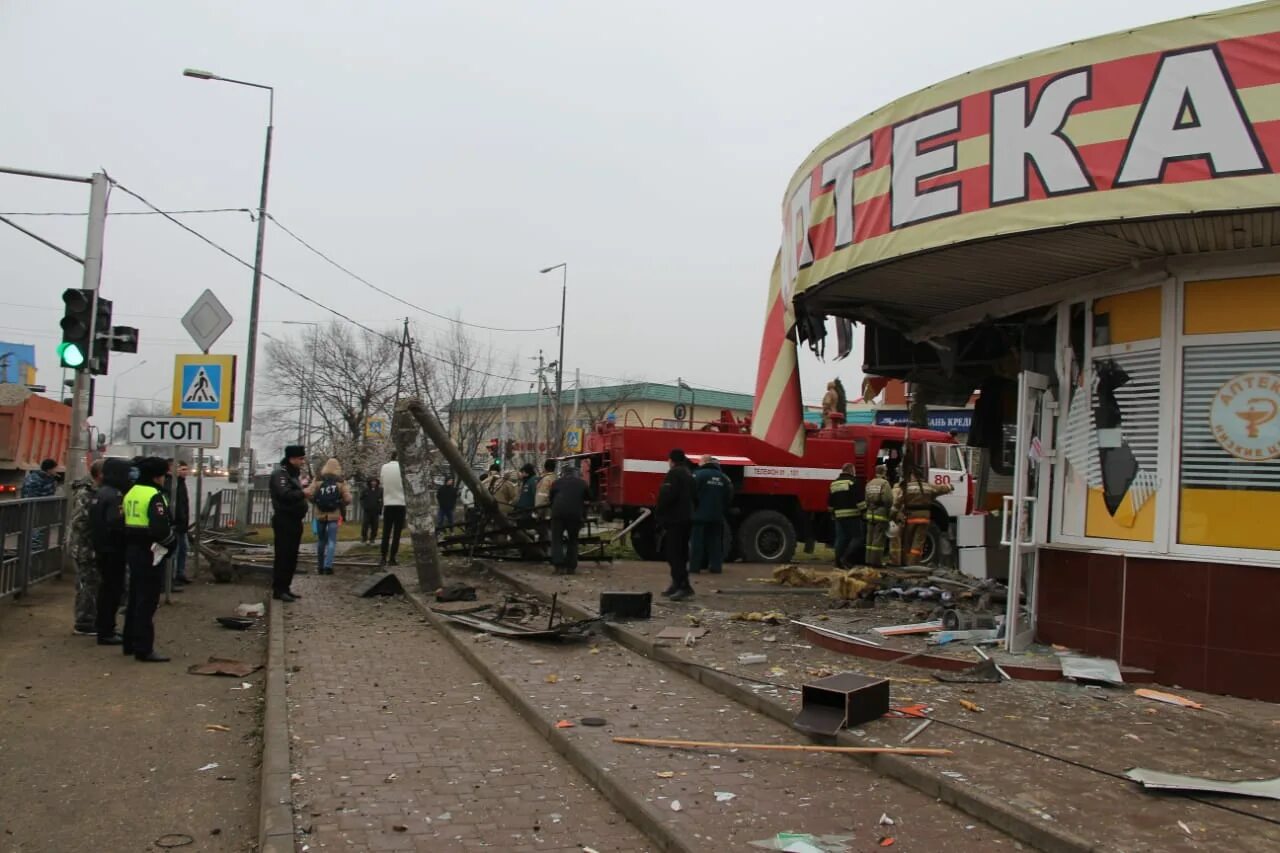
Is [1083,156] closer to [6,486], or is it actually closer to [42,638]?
[42,638]

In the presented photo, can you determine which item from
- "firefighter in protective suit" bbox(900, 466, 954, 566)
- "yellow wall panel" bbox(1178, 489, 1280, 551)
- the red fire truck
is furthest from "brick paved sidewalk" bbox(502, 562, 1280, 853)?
the red fire truck

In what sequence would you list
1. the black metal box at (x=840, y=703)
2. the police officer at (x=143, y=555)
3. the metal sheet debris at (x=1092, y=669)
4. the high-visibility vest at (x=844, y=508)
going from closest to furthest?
1. the black metal box at (x=840, y=703)
2. the metal sheet debris at (x=1092, y=669)
3. the police officer at (x=143, y=555)
4. the high-visibility vest at (x=844, y=508)

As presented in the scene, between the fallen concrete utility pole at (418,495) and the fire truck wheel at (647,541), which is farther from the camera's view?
the fire truck wheel at (647,541)

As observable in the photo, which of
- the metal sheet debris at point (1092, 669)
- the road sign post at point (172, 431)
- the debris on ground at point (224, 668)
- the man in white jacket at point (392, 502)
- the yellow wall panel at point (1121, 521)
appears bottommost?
the debris on ground at point (224, 668)

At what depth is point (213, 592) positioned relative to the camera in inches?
511

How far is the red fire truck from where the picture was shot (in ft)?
53.5

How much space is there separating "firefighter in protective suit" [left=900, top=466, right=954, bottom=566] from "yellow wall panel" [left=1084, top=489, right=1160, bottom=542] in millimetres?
6676

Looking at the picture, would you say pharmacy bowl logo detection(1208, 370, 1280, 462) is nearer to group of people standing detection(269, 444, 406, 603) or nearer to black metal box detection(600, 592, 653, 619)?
black metal box detection(600, 592, 653, 619)

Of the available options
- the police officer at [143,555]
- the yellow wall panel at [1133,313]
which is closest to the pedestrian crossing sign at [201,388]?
the police officer at [143,555]

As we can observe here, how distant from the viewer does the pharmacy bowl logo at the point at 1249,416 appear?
6305 mm

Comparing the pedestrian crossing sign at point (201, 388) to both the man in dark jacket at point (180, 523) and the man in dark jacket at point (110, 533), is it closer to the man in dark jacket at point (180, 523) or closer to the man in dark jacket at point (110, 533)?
the man in dark jacket at point (180, 523)

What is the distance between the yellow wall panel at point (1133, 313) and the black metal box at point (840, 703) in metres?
3.35

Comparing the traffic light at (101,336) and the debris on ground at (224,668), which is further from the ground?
the traffic light at (101,336)

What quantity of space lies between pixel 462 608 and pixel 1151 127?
818 cm
